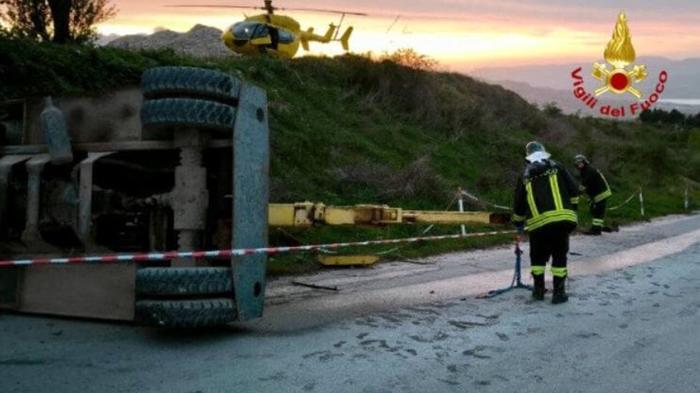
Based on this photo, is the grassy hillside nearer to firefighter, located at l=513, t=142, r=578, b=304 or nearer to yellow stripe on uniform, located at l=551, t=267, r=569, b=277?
firefighter, located at l=513, t=142, r=578, b=304

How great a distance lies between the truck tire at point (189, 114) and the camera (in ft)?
17.8

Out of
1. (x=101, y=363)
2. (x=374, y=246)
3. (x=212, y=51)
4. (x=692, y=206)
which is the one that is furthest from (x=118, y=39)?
(x=101, y=363)

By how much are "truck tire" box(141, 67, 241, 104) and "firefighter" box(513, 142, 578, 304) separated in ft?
11.9

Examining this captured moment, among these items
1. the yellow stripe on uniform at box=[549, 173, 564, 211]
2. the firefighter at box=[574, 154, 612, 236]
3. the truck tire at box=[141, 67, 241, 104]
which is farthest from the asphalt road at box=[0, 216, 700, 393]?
the firefighter at box=[574, 154, 612, 236]

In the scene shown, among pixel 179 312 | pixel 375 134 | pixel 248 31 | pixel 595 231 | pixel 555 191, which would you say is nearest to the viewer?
pixel 179 312

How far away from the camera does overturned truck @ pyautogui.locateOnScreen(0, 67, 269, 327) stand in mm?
5426

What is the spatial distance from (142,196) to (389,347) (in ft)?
8.20

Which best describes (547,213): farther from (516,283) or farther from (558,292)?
(516,283)

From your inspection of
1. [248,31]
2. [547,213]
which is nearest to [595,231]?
[547,213]

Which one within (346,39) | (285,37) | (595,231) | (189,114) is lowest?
(595,231)

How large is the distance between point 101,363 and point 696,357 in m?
4.19

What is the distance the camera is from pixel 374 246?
1203 cm

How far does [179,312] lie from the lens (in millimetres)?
5168

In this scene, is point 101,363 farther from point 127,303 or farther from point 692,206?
point 692,206
